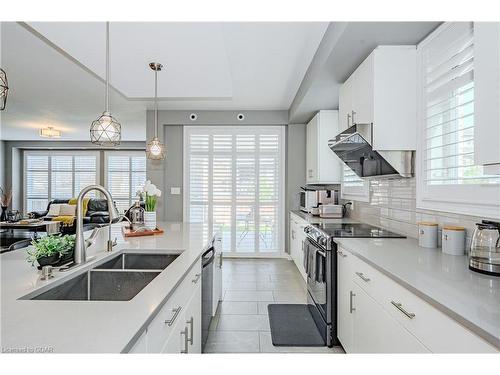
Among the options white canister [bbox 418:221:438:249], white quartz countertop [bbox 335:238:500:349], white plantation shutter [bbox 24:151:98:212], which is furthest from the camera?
white plantation shutter [bbox 24:151:98:212]

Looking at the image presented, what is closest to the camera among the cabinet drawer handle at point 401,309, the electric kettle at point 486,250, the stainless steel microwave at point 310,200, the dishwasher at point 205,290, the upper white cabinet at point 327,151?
the cabinet drawer handle at point 401,309

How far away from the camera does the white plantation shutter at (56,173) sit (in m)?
9.74

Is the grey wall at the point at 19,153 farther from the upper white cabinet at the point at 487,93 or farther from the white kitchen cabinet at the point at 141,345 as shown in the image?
the upper white cabinet at the point at 487,93

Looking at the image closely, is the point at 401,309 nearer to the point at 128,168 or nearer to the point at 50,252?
the point at 50,252

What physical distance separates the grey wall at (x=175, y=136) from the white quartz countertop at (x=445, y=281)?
3714 millimetres

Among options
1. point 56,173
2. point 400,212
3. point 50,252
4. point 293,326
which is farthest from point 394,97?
point 56,173

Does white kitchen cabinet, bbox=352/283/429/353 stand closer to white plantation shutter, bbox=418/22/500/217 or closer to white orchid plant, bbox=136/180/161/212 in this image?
white plantation shutter, bbox=418/22/500/217

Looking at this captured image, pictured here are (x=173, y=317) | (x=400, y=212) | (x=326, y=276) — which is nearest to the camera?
(x=173, y=317)

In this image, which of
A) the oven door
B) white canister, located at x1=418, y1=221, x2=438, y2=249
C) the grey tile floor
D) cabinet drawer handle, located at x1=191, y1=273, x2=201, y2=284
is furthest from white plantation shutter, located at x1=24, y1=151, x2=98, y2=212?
white canister, located at x1=418, y1=221, x2=438, y2=249

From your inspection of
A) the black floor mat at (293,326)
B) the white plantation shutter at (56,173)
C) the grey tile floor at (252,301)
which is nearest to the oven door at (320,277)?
the black floor mat at (293,326)

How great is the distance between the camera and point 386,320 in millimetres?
1499

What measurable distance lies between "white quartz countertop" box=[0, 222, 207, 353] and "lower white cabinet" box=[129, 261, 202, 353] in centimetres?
5

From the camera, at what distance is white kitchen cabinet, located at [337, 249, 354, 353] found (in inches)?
81.0

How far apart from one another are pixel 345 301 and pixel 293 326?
2.61 feet
